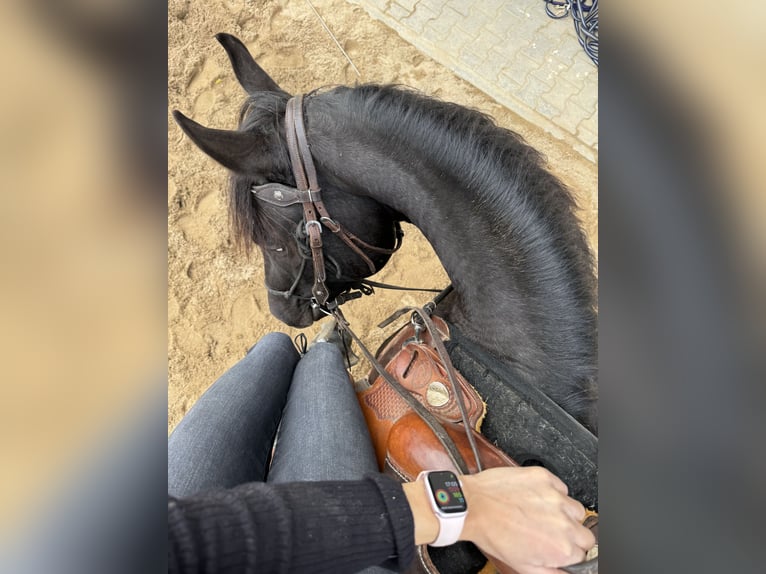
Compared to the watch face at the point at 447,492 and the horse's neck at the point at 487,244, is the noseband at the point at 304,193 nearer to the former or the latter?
the horse's neck at the point at 487,244

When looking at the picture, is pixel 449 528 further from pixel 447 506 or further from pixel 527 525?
pixel 527 525

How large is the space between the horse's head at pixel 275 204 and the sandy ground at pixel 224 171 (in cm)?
102

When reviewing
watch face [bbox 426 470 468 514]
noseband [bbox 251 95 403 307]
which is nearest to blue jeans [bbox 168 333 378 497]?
watch face [bbox 426 470 468 514]

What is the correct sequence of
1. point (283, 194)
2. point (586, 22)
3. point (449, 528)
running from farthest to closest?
point (586, 22) < point (283, 194) < point (449, 528)

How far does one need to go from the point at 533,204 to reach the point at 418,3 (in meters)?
2.24

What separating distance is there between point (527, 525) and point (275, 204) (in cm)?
94

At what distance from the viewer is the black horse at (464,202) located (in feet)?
3.43

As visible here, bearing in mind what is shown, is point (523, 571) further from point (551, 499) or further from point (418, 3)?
point (418, 3)

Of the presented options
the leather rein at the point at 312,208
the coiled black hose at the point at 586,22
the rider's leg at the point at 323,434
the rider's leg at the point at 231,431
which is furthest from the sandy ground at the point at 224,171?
the leather rein at the point at 312,208

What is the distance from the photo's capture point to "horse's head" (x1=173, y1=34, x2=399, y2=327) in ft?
3.97

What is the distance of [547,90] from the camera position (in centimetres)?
265

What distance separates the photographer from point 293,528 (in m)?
0.65

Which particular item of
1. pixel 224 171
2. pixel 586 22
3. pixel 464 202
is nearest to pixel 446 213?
pixel 464 202
